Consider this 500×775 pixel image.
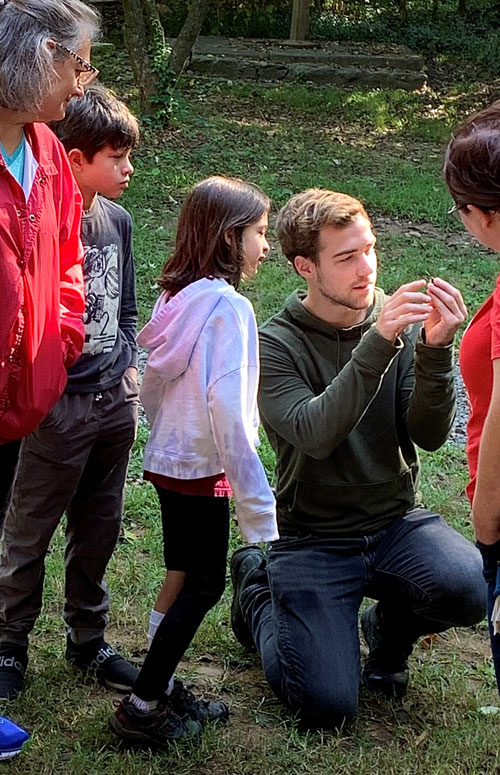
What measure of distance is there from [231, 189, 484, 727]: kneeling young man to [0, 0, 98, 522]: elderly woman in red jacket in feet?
2.75

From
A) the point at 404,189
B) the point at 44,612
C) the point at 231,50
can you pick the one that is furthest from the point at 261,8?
the point at 44,612

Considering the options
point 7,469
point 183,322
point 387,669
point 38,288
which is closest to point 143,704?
point 7,469

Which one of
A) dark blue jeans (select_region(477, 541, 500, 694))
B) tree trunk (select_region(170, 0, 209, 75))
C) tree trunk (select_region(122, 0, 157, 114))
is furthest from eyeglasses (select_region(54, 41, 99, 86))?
tree trunk (select_region(170, 0, 209, 75))

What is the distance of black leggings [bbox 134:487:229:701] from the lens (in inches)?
114

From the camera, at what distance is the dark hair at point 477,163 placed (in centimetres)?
217

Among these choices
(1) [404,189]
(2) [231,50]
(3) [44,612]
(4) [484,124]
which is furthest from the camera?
(2) [231,50]

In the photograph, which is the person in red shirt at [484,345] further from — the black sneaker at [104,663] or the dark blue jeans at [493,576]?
the black sneaker at [104,663]

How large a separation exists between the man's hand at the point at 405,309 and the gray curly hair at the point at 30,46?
1092 millimetres

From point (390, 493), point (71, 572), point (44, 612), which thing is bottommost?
point (44, 612)

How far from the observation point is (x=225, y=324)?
9.08 feet

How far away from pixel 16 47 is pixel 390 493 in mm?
1843

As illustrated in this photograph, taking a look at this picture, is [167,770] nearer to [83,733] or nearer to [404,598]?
[83,733]

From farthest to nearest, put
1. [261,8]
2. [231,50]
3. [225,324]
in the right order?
[261,8]
[231,50]
[225,324]

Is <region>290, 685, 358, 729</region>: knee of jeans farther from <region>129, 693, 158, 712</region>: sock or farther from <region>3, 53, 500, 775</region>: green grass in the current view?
<region>129, 693, 158, 712</region>: sock
